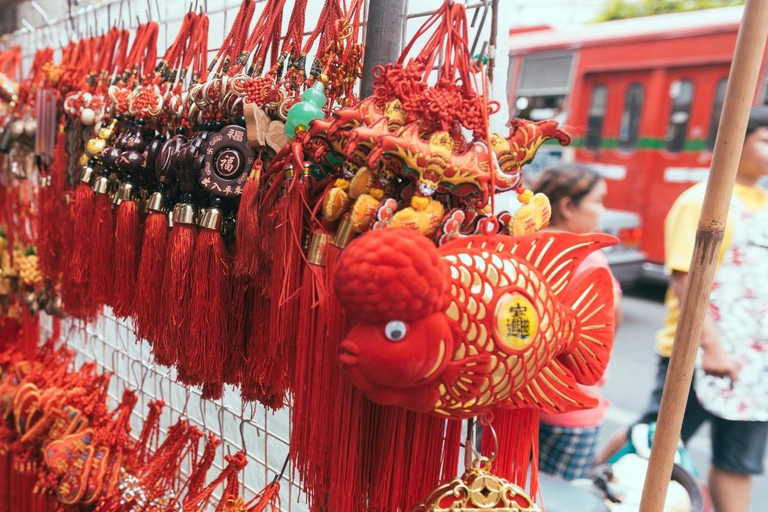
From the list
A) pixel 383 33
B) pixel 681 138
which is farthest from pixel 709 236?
pixel 681 138

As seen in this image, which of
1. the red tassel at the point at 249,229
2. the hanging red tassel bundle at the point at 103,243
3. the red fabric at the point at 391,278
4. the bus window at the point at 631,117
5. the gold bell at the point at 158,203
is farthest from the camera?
the bus window at the point at 631,117

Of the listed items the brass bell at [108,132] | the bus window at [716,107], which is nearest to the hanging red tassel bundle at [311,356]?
the brass bell at [108,132]

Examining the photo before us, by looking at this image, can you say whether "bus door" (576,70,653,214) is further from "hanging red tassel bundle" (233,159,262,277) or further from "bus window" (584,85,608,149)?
"hanging red tassel bundle" (233,159,262,277)

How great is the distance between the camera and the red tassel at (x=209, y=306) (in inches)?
27.3

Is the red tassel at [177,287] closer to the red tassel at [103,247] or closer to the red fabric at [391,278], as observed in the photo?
the red tassel at [103,247]

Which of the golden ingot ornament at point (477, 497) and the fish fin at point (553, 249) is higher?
the fish fin at point (553, 249)

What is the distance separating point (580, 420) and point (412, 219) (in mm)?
1093

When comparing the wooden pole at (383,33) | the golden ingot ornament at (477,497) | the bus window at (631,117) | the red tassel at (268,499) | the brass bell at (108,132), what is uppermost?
the bus window at (631,117)

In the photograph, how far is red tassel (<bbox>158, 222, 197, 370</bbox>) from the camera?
0.71m

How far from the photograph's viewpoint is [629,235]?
12.9 ft

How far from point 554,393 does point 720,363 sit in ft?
3.51

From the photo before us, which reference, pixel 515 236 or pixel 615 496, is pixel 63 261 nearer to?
pixel 515 236

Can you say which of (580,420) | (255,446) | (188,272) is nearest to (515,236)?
(188,272)

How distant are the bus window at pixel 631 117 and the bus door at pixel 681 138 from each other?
6.0 inches
